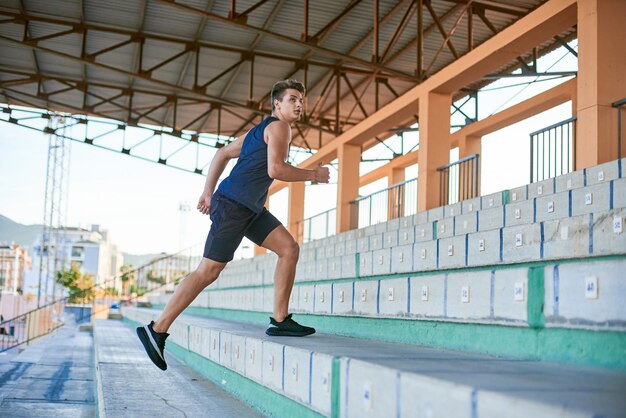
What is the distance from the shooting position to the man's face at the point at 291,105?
13.0 ft

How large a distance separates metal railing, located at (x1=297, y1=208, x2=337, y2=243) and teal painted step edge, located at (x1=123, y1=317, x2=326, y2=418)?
12.4 meters

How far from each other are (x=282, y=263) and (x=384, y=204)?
38.2 ft

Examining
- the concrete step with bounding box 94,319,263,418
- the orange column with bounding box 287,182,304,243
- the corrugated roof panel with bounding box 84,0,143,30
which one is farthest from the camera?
the orange column with bounding box 287,182,304,243

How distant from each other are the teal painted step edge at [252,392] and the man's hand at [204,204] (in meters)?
0.96

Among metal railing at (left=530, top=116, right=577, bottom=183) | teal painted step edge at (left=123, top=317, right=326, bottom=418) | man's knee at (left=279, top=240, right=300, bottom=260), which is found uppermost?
metal railing at (left=530, top=116, right=577, bottom=183)

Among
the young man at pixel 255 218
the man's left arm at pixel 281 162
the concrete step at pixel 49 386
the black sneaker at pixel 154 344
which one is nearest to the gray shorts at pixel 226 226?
the young man at pixel 255 218

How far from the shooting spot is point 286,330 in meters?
3.88

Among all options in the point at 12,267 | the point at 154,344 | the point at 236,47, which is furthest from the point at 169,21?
the point at 12,267

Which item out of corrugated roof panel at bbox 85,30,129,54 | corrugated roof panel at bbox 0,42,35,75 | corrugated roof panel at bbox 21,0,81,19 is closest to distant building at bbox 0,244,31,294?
corrugated roof panel at bbox 0,42,35,75

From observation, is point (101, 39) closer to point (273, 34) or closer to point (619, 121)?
point (273, 34)

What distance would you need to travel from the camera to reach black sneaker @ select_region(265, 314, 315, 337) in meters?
3.86

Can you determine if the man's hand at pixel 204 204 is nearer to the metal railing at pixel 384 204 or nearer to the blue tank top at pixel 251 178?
the blue tank top at pixel 251 178

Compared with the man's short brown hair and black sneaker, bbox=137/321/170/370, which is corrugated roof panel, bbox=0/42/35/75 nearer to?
the man's short brown hair

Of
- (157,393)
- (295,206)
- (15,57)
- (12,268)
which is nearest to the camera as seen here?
(157,393)
